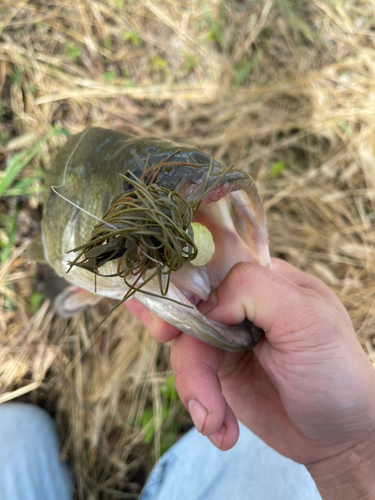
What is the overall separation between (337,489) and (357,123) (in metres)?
2.29

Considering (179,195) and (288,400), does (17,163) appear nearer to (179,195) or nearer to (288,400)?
(179,195)

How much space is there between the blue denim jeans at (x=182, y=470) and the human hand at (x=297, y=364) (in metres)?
0.53

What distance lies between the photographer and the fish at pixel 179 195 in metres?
0.89

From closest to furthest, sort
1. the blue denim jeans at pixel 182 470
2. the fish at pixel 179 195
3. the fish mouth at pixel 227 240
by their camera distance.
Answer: the fish at pixel 179 195
the fish mouth at pixel 227 240
the blue denim jeans at pixel 182 470

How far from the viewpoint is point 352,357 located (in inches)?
42.7

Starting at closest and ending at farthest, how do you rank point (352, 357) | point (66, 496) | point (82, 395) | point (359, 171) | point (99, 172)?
point (352, 357) → point (99, 172) → point (66, 496) → point (82, 395) → point (359, 171)

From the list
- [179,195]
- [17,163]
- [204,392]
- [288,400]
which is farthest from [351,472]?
[17,163]

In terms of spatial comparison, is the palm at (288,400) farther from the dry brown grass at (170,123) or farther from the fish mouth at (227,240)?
the dry brown grass at (170,123)

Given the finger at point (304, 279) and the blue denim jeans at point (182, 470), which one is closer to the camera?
the finger at point (304, 279)

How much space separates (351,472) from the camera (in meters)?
1.21

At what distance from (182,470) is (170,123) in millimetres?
2132

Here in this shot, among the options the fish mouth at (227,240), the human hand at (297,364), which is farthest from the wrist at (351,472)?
the fish mouth at (227,240)

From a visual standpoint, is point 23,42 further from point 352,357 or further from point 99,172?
point 352,357

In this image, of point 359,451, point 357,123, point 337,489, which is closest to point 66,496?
point 337,489
